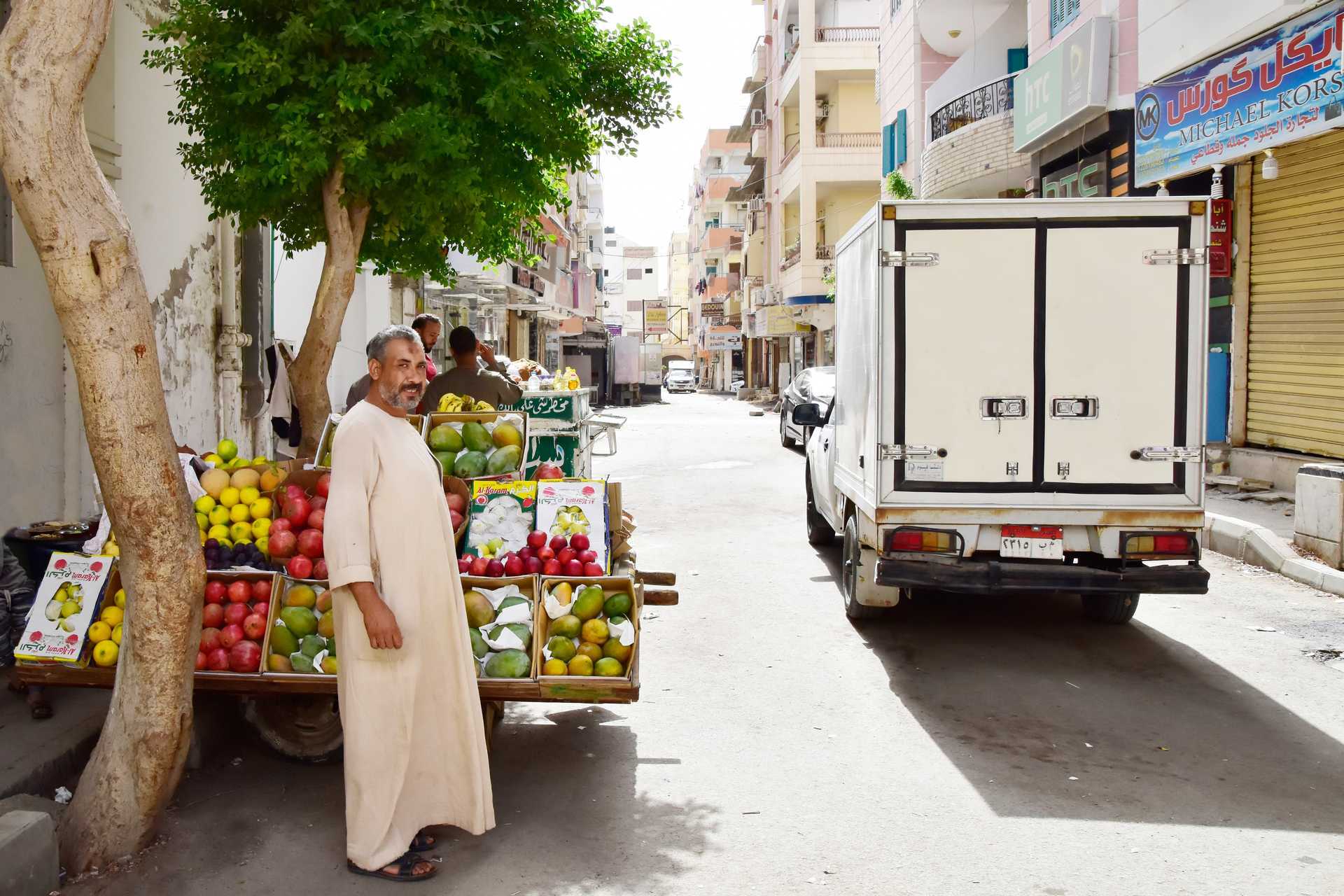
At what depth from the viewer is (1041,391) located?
6.69m

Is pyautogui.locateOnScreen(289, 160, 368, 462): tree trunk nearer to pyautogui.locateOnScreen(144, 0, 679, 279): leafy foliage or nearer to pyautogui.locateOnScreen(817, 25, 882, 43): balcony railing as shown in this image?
pyautogui.locateOnScreen(144, 0, 679, 279): leafy foliage

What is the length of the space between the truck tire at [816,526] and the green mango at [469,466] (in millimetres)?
5176

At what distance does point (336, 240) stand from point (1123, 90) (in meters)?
12.1

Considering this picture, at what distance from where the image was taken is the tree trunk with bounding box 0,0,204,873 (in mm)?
3818

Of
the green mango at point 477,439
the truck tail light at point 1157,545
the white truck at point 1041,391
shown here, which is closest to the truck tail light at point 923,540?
the white truck at point 1041,391

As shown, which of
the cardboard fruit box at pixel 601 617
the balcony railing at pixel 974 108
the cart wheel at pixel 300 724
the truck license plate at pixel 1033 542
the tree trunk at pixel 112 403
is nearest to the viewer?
the tree trunk at pixel 112 403

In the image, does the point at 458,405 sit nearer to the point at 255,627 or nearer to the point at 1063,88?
the point at 255,627

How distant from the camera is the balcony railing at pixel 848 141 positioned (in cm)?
4028

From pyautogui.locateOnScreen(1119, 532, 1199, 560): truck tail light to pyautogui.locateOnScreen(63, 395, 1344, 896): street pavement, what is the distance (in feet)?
2.19

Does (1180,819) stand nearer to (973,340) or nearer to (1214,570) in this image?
(973,340)

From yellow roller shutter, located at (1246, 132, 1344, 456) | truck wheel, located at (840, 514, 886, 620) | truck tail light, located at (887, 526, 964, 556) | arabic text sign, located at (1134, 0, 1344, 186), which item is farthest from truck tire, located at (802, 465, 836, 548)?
arabic text sign, located at (1134, 0, 1344, 186)

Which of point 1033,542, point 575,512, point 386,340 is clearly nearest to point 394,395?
point 386,340

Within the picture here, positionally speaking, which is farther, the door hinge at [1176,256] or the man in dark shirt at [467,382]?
the man in dark shirt at [467,382]

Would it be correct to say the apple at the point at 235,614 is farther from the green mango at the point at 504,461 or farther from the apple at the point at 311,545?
the green mango at the point at 504,461
